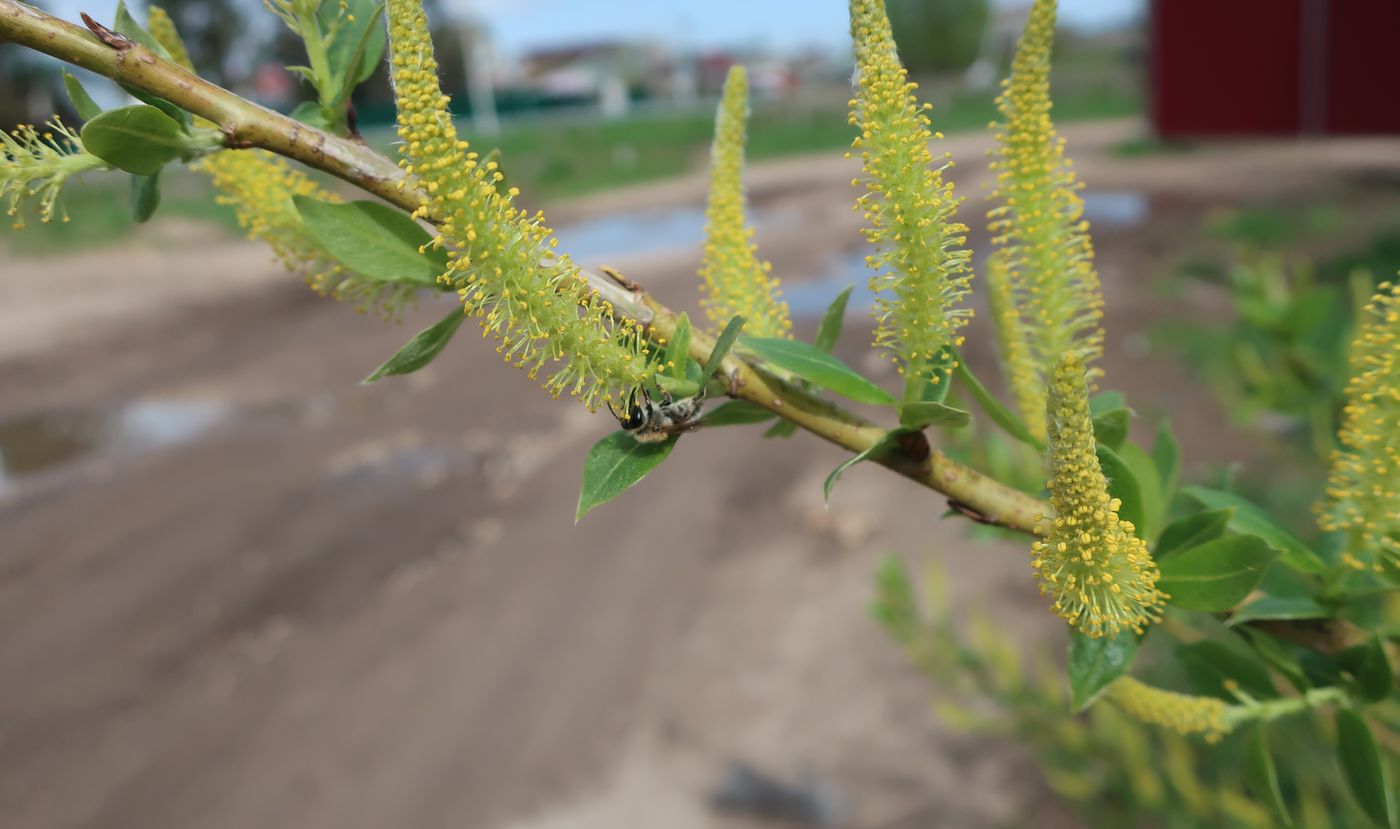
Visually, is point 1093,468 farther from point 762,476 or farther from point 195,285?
point 195,285

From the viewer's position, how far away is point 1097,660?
17.1 inches

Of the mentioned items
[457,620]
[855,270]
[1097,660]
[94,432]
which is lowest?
[457,620]

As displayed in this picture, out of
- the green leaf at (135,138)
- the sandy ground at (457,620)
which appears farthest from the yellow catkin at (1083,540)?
the sandy ground at (457,620)

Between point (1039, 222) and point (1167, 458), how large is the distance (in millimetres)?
166

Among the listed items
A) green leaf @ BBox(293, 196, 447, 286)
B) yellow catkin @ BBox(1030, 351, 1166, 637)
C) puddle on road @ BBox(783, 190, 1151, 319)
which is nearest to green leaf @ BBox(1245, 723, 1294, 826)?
yellow catkin @ BBox(1030, 351, 1166, 637)

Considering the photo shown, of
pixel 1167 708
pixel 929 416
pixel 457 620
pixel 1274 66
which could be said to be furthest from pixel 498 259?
pixel 1274 66

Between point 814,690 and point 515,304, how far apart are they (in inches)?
116

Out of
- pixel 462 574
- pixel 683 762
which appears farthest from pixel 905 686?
→ pixel 462 574

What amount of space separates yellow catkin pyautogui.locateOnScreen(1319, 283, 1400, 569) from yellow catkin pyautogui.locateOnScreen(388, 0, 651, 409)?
12.6 inches

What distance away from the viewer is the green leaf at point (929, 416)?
1.24 feet

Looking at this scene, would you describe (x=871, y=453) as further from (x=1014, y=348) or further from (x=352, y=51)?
(x=352, y=51)

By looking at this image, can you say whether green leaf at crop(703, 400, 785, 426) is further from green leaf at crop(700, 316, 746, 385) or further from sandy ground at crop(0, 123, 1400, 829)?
sandy ground at crop(0, 123, 1400, 829)

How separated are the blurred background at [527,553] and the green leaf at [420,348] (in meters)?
0.41

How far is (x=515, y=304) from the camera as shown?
37 cm
